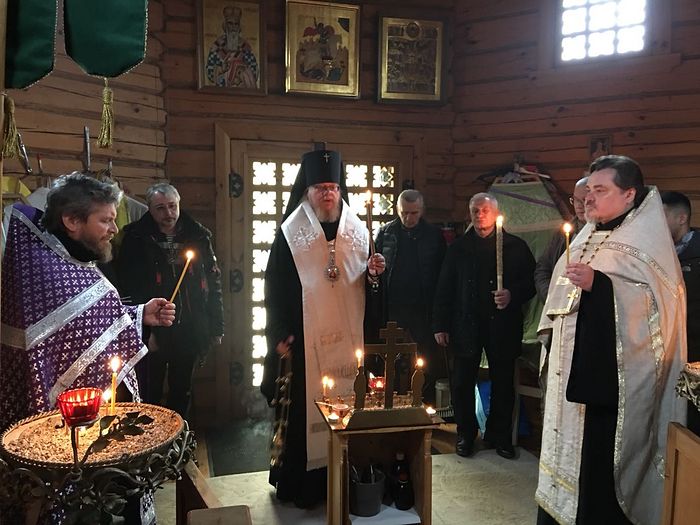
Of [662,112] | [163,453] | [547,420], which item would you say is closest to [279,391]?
[547,420]

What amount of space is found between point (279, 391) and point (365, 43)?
356cm

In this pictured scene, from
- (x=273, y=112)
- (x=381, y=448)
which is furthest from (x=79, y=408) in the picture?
(x=273, y=112)

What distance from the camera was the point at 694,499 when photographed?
212 centimetres

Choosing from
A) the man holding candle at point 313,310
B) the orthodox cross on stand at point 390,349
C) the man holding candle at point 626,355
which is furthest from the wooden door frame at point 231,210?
the man holding candle at point 626,355

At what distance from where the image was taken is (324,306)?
377 cm

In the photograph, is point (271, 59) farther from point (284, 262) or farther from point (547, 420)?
point (547, 420)

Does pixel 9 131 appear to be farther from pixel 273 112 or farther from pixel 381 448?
pixel 273 112

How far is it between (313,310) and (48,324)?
176cm

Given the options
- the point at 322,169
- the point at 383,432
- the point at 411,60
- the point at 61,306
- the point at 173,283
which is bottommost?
the point at 383,432

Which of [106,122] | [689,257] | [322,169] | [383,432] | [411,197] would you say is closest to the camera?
[106,122]

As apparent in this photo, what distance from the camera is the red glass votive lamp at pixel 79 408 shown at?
4.99ft

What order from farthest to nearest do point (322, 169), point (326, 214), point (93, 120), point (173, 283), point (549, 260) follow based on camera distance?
Result: point (93, 120), point (549, 260), point (173, 283), point (326, 214), point (322, 169)

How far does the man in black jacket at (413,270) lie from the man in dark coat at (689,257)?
5.73ft

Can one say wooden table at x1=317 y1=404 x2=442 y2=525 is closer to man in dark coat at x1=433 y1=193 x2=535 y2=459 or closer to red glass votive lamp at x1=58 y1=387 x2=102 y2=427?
man in dark coat at x1=433 y1=193 x2=535 y2=459
